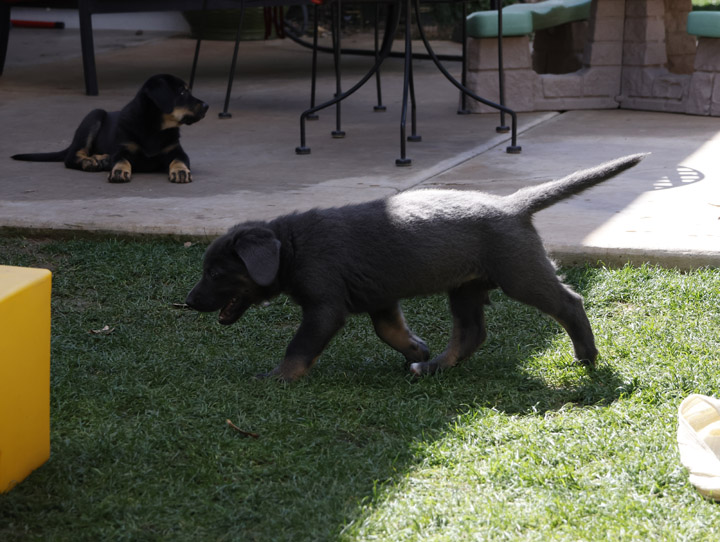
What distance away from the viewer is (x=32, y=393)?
2818mm

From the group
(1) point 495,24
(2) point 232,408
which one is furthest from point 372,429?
(1) point 495,24

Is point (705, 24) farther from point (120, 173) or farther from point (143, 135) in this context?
point (120, 173)

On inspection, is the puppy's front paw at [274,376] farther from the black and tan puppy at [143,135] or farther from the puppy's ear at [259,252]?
the black and tan puppy at [143,135]

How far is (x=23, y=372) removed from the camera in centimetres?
275

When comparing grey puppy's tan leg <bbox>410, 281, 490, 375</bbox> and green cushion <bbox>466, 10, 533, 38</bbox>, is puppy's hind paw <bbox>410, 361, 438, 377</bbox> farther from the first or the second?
green cushion <bbox>466, 10, 533, 38</bbox>

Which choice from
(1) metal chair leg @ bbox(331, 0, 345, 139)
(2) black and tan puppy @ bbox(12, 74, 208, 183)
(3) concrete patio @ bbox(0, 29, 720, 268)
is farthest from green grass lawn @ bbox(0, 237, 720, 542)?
(1) metal chair leg @ bbox(331, 0, 345, 139)

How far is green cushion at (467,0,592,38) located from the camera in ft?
28.5

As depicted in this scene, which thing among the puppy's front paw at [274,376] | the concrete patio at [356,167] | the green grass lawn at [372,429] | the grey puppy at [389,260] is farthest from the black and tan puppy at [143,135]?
the puppy's front paw at [274,376]

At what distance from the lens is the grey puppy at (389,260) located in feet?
11.6

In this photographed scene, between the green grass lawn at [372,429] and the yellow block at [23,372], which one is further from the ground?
the yellow block at [23,372]

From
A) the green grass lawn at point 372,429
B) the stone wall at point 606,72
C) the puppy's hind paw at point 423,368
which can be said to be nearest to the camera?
the green grass lawn at point 372,429

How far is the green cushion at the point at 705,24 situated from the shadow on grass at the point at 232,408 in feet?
15.2

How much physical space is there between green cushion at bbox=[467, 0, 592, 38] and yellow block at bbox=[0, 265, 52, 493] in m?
6.61

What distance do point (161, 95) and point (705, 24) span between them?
16.1 feet
